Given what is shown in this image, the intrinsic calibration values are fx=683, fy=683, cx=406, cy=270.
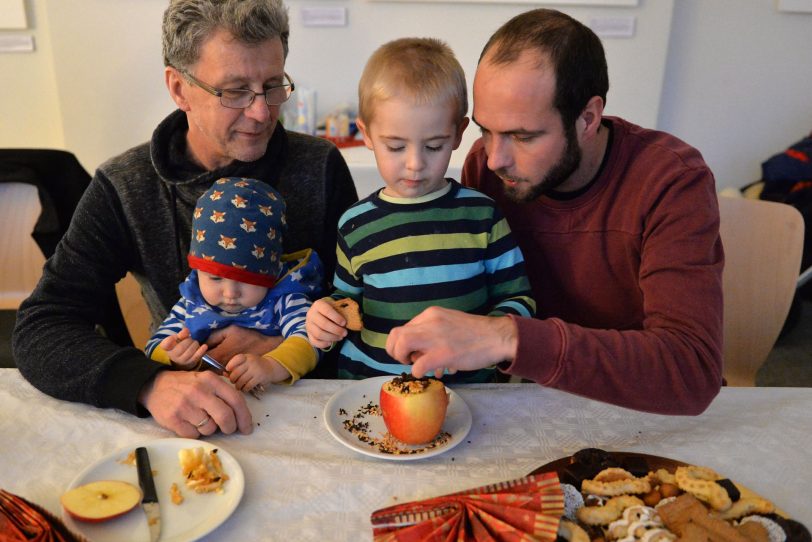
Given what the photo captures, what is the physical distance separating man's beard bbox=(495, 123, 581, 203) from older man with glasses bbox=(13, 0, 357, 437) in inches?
20.3

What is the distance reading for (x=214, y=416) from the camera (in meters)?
1.16

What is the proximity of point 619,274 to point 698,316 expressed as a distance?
30 centimetres

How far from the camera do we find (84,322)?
59.6 inches

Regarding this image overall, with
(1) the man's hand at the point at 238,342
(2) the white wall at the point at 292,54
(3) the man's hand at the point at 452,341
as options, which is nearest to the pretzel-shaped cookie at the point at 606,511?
(3) the man's hand at the point at 452,341

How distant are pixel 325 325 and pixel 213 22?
75cm

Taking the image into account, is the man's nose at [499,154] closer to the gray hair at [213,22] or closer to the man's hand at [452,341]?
the man's hand at [452,341]

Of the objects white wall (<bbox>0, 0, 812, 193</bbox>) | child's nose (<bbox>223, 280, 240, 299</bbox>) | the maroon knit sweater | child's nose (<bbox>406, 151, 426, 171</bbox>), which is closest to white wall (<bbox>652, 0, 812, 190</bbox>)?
white wall (<bbox>0, 0, 812, 193</bbox>)

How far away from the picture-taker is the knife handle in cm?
98

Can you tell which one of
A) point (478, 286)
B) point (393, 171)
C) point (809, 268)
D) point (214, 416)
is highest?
point (393, 171)

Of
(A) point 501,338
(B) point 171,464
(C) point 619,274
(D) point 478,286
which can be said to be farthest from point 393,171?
(B) point 171,464

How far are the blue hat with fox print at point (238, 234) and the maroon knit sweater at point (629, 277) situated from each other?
1.76ft

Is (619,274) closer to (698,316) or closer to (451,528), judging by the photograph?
(698,316)

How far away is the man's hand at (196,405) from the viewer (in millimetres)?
1162

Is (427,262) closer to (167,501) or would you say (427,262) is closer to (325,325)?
(325,325)
